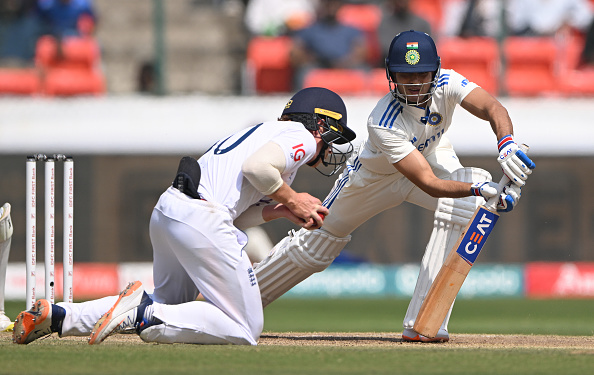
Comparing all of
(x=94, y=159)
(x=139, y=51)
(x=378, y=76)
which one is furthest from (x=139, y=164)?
(x=378, y=76)

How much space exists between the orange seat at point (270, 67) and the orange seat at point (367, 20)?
0.85 metres

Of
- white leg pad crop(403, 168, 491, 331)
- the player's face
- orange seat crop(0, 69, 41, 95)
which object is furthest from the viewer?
orange seat crop(0, 69, 41, 95)

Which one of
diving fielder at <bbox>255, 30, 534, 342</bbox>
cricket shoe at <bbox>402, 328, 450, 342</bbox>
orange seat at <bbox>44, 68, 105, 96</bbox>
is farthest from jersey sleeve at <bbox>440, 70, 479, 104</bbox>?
orange seat at <bbox>44, 68, 105, 96</bbox>

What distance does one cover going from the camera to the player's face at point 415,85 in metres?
5.29

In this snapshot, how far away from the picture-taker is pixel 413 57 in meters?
5.27

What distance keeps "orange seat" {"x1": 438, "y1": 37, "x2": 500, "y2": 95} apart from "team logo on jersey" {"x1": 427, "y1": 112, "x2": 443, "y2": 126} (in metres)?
6.57

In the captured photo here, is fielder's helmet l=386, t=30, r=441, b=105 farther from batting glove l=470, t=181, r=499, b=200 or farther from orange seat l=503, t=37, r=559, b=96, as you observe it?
orange seat l=503, t=37, r=559, b=96

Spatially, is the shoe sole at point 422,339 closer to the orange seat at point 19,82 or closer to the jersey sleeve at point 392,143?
the jersey sleeve at point 392,143

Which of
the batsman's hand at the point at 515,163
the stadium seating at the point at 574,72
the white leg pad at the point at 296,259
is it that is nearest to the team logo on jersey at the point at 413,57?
the batsman's hand at the point at 515,163

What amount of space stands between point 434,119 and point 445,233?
644 mm

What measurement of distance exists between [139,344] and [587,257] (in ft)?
25.9

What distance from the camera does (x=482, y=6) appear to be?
12555mm

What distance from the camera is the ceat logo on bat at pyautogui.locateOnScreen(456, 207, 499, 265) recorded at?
519cm

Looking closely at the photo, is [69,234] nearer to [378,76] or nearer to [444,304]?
[444,304]
